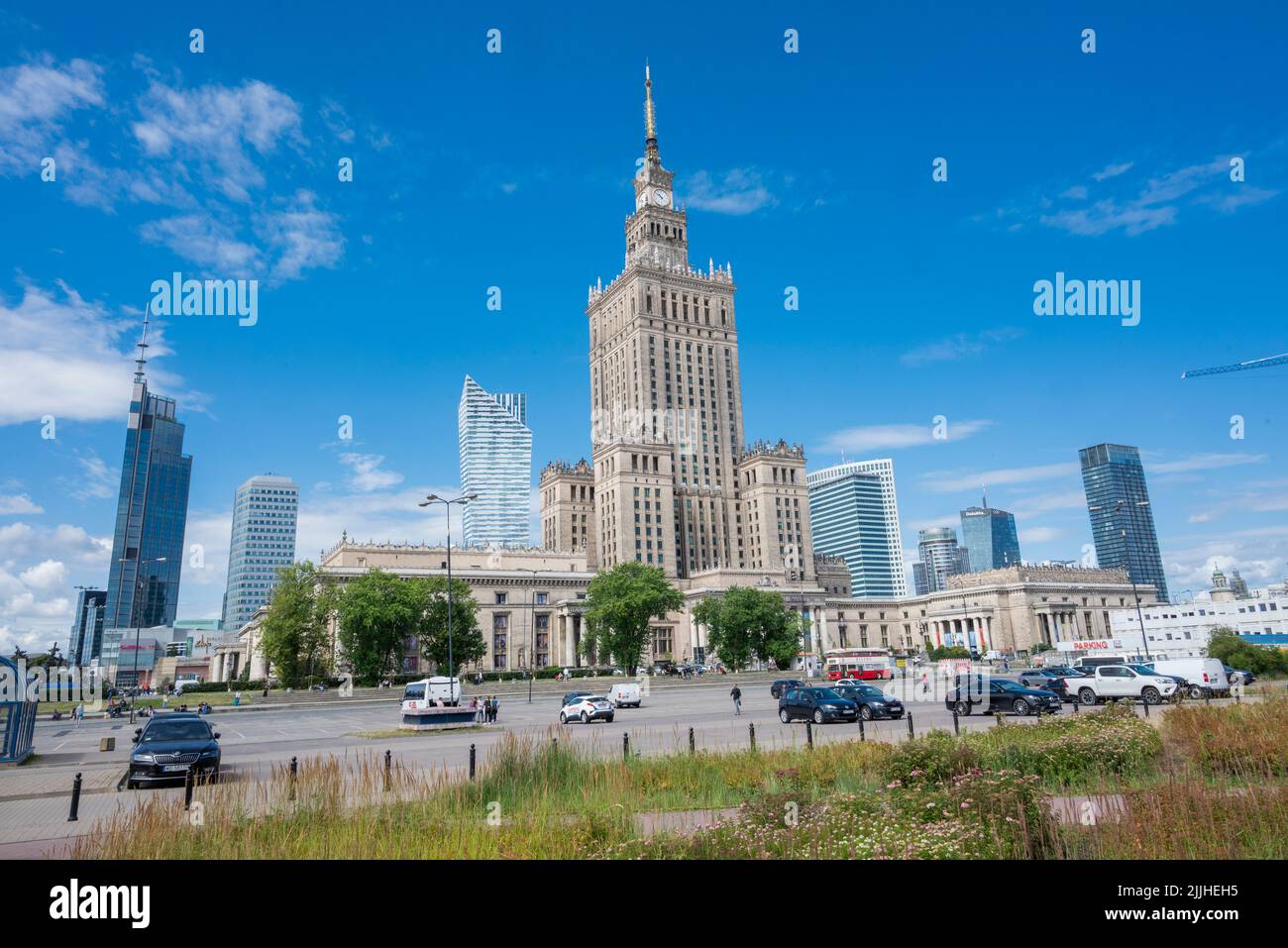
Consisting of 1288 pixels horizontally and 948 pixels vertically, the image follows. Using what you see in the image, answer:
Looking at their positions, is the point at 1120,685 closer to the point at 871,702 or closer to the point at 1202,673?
the point at 1202,673

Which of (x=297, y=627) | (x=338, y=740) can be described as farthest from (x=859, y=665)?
(x=297, y=627)

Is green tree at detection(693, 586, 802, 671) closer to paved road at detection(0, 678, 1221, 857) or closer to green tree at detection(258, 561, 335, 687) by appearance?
paved road at detection(0, 678, 1221, 857)

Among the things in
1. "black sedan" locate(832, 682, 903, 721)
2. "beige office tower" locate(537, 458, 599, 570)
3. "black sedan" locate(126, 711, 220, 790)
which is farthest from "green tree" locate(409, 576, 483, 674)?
"black sedan" locate(126, 711, 220, 790)

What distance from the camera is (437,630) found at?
92.1 meters

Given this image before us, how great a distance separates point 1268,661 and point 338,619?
87.5 metres

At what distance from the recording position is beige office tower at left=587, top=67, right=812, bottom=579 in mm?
137750

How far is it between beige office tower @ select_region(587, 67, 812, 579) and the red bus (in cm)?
4942

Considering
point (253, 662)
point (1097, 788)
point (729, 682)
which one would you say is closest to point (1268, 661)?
point (729, 682)

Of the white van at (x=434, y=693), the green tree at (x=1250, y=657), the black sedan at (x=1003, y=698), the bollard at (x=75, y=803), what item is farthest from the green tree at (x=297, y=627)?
the green tree at (x=1250, y=657)

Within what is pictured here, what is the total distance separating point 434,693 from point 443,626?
46.2 metres

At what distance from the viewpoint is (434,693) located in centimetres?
4756

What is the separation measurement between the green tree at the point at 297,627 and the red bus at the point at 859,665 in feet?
190
